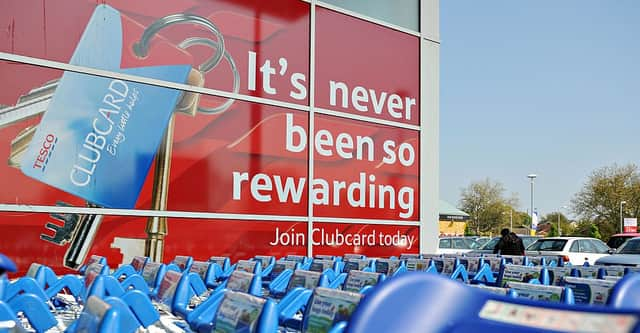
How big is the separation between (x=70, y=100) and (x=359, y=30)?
18.9 ft

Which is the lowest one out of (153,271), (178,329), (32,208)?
(178,329)

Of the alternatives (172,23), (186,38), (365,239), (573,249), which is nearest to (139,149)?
(186,38)

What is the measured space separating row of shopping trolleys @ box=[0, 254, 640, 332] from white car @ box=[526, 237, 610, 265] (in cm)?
660

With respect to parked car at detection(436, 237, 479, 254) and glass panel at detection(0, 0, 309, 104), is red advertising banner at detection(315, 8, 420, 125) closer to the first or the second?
glass panel at detection(0, 0, 309, 104)

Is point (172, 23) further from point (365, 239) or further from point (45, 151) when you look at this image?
point (365, 239)

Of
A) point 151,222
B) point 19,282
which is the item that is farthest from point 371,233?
point 19,282

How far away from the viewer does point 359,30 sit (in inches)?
529

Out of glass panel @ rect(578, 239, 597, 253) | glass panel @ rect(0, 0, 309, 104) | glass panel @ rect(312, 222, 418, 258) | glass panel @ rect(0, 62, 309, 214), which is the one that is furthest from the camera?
glass panel @ rect(578, 239, 597, 253)

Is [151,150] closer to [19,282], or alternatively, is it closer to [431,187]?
[19,282]

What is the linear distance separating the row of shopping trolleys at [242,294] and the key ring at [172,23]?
11.3 ft

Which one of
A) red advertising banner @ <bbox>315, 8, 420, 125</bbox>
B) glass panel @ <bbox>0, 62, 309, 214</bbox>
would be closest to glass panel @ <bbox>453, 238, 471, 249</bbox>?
red advertising banner @ <bbox>315, 8, 420, 125</bbox>

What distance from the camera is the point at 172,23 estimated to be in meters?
10.9

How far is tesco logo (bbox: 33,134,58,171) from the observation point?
30.8 ft

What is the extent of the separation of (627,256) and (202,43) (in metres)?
8.49
